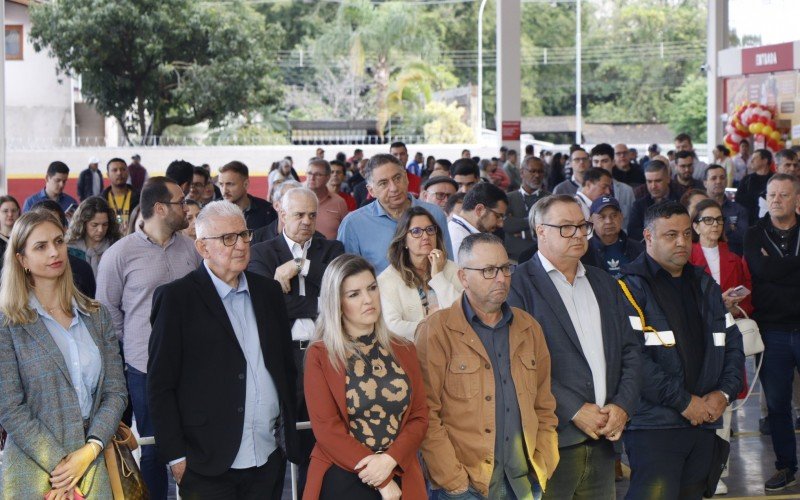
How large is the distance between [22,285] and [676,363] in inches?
121

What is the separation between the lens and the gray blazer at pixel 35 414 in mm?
4598

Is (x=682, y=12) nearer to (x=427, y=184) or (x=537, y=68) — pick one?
(x=537, y=68)

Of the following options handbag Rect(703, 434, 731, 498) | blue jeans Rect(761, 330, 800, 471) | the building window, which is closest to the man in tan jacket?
handbag Rect(703, 434, 731, 498)

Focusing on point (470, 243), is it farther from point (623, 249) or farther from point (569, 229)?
point (623, 249)

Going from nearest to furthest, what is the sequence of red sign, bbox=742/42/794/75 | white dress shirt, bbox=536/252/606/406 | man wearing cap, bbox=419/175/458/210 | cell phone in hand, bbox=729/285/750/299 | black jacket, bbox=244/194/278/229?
white dress shirt, bbox=536/252/606/406, cell phone in hand, bbox=729/285/750/299, man wearing cap, bbox=419/175/458/210, black jacket, bbox=244/194/278/229, red sign, bbox=742/42/794/75

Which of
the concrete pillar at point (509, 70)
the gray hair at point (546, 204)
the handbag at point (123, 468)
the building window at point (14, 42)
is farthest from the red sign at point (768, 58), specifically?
the building window at point (14, 42)

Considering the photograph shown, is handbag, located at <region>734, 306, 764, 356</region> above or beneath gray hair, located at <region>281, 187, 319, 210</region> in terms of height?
beneath

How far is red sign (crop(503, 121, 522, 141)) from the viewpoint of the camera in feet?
81.0

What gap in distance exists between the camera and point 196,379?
4.93 meters

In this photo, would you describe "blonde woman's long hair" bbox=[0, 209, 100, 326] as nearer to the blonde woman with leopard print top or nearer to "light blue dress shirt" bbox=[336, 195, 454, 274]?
the blonde woman with leopard print top

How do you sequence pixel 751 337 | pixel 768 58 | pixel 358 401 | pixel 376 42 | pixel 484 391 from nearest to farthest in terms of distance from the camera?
pixel 358 401, pixel 484 391, pixel 751 337, pixel 768 58, pixel 376 42

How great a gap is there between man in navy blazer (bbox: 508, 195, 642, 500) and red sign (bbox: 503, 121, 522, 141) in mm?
19296

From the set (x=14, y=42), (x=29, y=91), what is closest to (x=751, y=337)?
(x=14, y=42)

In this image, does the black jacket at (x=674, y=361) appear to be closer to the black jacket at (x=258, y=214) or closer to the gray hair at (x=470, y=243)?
the gray hair at (x=470, y=243)
